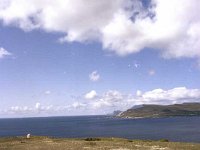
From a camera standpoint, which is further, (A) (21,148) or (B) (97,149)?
(A) (21,148)

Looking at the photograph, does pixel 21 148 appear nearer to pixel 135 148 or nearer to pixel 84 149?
pixel 84 149

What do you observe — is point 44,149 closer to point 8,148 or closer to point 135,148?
point 8,148

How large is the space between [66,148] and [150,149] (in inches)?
538

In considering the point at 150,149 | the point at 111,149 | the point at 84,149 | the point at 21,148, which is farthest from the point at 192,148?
the point at 21,148

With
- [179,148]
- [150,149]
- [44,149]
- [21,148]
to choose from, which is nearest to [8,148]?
[21,148]

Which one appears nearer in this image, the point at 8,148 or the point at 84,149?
the point at 84,149

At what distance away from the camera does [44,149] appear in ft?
187

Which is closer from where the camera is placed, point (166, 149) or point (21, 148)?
point (166, 149)

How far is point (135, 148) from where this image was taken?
187 feet

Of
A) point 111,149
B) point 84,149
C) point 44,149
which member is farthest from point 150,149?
point 44,149

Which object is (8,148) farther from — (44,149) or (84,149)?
(84,149)

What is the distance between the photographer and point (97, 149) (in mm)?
55531

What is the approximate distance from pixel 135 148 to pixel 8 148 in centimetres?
2207

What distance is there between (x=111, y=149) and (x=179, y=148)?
11515mm
